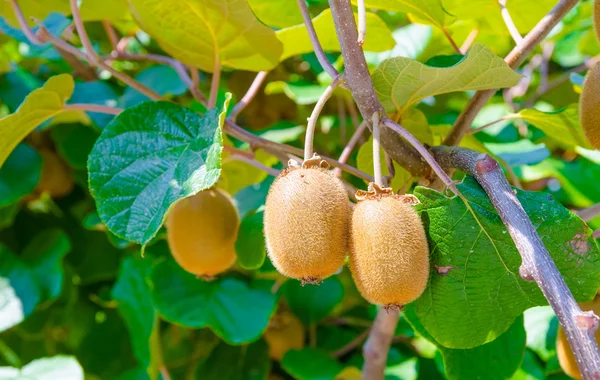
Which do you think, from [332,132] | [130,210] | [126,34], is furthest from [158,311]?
[126,34]

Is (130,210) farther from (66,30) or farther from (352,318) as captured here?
(352,318)

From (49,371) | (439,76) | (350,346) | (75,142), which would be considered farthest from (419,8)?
(49,371)

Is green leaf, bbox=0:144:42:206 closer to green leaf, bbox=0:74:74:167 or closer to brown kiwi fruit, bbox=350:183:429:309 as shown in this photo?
green leaf, bbox=0:74:74:167

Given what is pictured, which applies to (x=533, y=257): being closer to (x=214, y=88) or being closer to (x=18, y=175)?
(x=214, y=88)

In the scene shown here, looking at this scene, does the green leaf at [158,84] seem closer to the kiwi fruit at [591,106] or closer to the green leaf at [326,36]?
the green leaf at [326,36]

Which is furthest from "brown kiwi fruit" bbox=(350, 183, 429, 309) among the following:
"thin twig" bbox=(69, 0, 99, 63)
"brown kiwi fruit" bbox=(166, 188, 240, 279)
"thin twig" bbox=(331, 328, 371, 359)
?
"thin twig" bbox=(331, 328, 371, 359)

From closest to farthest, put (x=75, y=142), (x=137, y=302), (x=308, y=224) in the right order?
(x=308, y=224), (x=137, y=302), (x=75, y=142)
